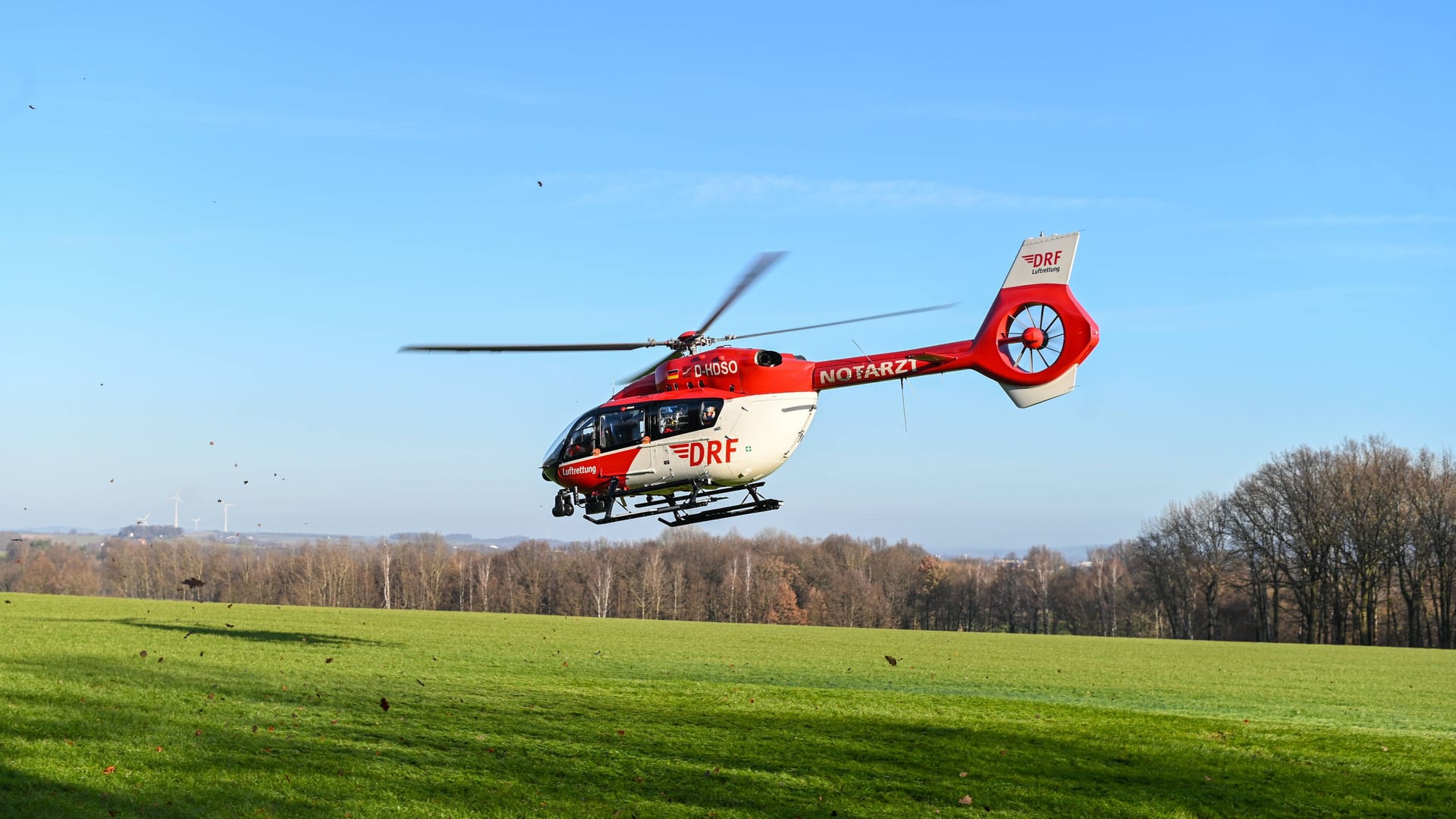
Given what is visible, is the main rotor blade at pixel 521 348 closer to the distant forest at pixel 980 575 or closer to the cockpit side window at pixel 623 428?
the cockpit side window at pixel 623 428

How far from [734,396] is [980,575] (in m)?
129

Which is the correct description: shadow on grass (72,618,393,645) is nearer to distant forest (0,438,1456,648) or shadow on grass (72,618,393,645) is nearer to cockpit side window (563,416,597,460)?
cockpit side window (563,416,597,460)

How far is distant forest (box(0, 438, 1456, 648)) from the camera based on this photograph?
10056cm

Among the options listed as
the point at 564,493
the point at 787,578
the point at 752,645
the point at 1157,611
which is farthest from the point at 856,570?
the point at 564,493

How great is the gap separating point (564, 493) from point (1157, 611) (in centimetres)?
11028

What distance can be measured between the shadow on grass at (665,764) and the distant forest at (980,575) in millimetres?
88780

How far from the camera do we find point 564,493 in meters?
29.2

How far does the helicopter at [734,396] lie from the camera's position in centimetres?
2564

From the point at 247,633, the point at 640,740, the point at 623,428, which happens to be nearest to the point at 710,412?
the point at 623,428

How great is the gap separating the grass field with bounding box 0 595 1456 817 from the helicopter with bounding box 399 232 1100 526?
532 cm

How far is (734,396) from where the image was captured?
27500 millimetres

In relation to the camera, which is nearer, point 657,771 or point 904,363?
point 657,771

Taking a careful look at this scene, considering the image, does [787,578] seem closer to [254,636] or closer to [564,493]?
[254,636]

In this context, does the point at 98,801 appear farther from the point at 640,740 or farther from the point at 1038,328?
the point at 1038,328
